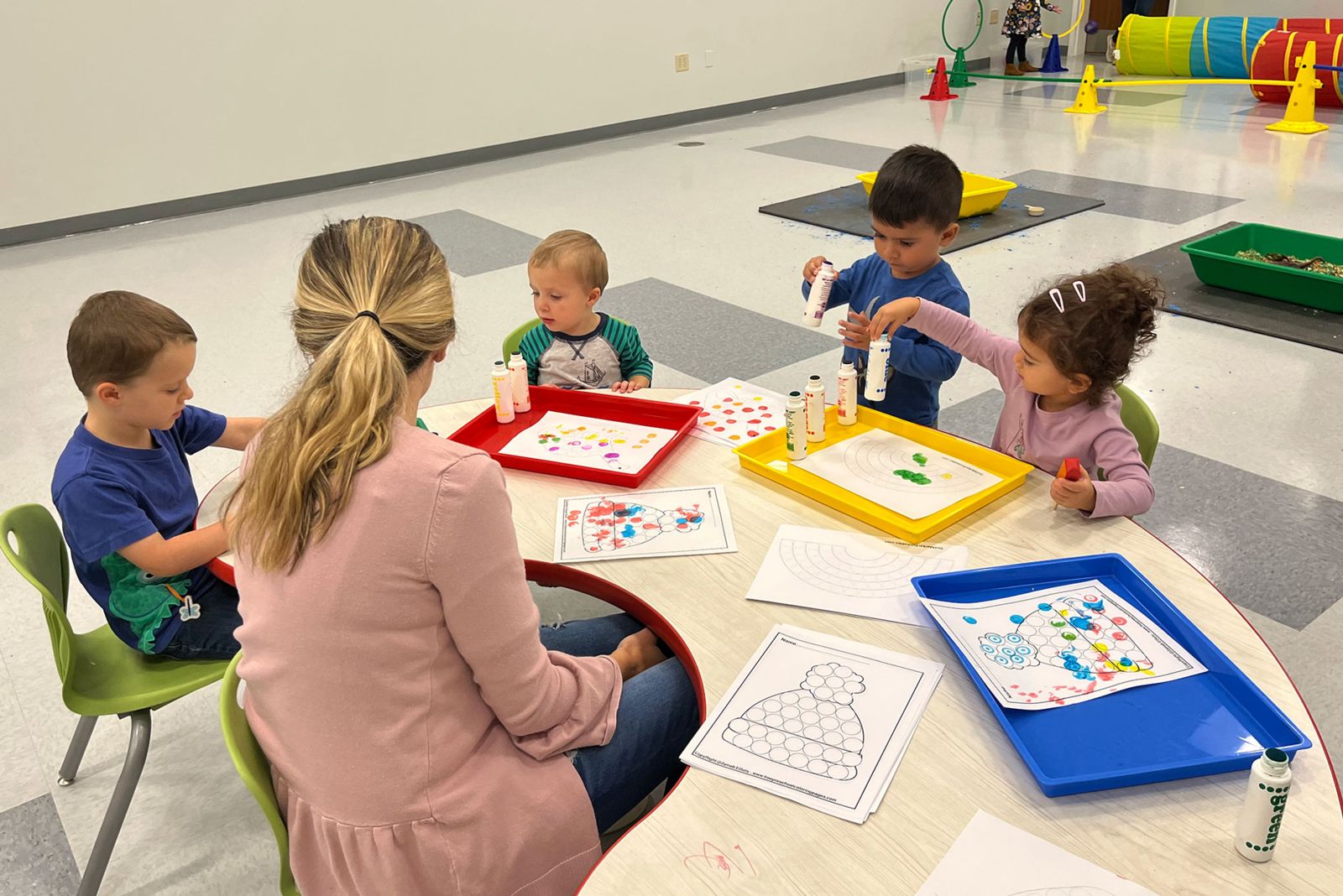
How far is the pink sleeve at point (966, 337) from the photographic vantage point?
6.51ft

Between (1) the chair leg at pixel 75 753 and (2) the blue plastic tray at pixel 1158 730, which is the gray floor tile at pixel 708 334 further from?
(2) the blue plastic tray at pixel 1158 730

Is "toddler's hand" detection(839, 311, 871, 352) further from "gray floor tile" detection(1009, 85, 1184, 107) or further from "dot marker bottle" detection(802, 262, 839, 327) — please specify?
"gray floor tile" detection(1009, 85, 1184, 107)

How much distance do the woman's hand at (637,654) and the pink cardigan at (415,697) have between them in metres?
0.29

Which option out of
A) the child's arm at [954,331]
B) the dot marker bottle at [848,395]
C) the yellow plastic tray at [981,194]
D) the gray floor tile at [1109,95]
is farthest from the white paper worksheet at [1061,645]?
the gray floor tile at [1109,95]

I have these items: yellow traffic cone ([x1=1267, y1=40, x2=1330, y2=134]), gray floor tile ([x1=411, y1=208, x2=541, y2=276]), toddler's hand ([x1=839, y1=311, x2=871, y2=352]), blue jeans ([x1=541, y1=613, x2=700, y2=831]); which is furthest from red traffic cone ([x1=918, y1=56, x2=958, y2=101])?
blue jeans ([x1=541, y1=613, x2=700, y2=831])

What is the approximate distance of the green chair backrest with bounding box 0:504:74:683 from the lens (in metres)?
1.53

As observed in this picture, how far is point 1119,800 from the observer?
3.51ft

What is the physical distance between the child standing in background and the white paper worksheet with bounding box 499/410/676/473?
345 inches

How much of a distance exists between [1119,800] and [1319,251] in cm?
377

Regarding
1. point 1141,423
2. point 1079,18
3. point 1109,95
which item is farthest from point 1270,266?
point 1079,18

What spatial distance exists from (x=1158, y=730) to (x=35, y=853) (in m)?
1.89

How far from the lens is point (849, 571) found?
4.82 ft

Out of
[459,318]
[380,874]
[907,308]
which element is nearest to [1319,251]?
[907,308]

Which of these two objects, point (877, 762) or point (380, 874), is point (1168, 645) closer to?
point (877, 762)
